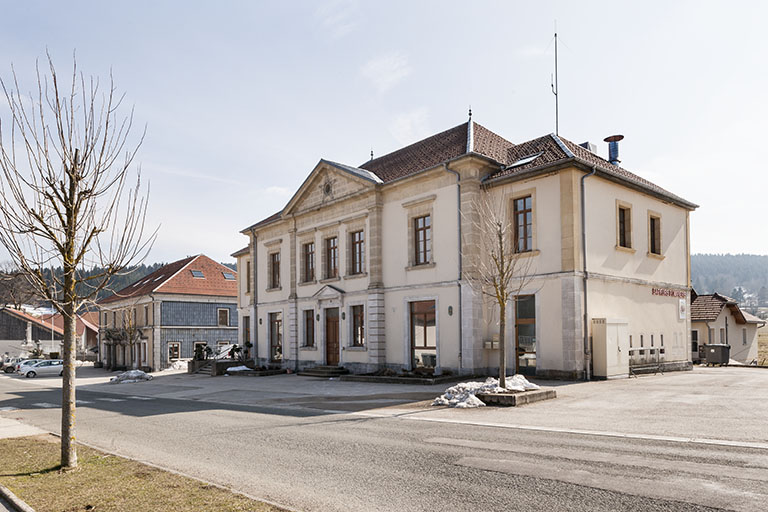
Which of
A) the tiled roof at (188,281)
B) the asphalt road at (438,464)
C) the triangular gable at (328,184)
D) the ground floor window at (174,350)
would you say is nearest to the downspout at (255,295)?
the triangular gable at (328,184)

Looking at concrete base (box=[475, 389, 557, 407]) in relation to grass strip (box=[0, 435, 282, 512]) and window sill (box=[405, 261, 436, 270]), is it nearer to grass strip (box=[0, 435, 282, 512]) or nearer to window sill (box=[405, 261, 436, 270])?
grass strip (box=[0, 435, 282, 512])

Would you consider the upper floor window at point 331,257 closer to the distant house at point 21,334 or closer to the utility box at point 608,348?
the utility box at point 608,348

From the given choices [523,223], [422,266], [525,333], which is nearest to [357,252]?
[422,266]

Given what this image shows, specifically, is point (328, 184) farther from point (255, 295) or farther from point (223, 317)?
point (223, 317)

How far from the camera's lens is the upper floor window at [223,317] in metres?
50.9

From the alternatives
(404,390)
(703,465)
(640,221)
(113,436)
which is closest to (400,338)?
(404,390)

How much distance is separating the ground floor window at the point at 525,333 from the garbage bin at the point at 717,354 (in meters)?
16.6

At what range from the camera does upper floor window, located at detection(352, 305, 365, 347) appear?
93.1 feet

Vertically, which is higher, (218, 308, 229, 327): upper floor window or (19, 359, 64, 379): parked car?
(218, 308, 229, 327): upper floor window

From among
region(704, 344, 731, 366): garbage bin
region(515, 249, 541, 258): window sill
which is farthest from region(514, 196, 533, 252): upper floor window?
region(704, 344, 731, 366): garbage bin

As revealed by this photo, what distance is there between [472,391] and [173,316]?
36.9 metres

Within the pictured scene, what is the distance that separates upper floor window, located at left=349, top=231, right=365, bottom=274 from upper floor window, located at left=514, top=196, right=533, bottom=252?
28.1 ft

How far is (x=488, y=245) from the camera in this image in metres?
22.3

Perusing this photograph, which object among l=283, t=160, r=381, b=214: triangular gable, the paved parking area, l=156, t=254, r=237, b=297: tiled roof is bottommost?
the paved parking area
